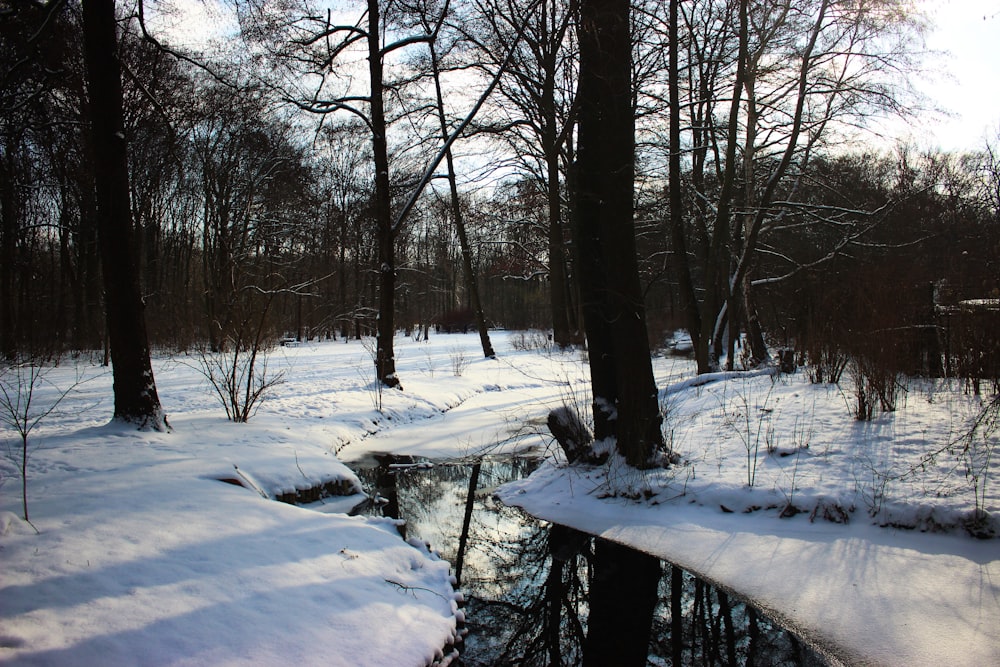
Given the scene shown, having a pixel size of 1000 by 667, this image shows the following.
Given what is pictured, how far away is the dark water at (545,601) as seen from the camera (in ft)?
11.0

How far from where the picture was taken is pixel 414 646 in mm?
3074

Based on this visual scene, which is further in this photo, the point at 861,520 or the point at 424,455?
the point at 424,455

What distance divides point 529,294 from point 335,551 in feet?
159

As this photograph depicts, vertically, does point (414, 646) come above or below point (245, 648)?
below

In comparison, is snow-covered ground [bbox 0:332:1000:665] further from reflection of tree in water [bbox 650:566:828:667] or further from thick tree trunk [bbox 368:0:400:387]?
thick tree trunk [bbox 368:0:400:387]

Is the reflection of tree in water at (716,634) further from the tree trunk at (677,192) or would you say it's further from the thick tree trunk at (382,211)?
the thick tree trunk at (382,211)

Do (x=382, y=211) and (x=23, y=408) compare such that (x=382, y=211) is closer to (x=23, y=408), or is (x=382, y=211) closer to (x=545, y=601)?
(x=23, y=408)

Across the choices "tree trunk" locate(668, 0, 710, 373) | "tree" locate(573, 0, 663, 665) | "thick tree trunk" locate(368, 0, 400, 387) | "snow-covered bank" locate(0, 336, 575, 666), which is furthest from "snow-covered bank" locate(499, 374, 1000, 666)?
"thick tree trunk" locate(368, 0, 400, 387)

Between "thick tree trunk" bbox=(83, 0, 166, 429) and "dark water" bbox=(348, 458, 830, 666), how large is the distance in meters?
2.98

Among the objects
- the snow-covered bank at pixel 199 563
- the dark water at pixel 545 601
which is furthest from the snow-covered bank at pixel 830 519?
the snow-covered bank at pixel 199 563

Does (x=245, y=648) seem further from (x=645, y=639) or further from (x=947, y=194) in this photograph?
(x=947, y=194)

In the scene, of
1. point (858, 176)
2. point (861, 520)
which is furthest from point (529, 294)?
point (861, 520)

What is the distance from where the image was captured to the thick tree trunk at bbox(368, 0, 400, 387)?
1088 centimetres

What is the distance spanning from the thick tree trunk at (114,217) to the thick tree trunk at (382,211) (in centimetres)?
509
